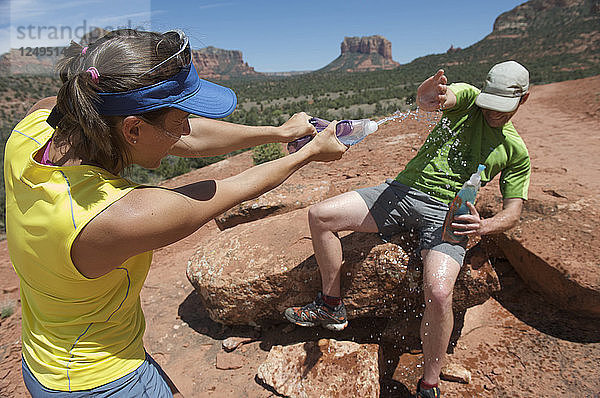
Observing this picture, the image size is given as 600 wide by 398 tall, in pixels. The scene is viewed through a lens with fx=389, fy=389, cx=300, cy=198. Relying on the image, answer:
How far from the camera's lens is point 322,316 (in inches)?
108

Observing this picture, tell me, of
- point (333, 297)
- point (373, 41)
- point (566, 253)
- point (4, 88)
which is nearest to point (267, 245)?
point (333, 297)

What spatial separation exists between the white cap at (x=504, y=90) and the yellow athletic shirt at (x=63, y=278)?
2.24 meters

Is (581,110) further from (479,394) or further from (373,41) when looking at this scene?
(373,41)

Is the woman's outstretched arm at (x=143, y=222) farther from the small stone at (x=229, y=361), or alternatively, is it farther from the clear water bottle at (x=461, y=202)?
the small stone at (x=229, y=361)

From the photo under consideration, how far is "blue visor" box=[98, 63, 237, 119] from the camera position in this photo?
1118 millimetres

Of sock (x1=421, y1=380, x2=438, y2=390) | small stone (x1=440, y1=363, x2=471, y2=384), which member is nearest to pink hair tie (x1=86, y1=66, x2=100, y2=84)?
sock (x1=421, y1=380, x2=438, y2=390)

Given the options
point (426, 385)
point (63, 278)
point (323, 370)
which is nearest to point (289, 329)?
point (323, 370)

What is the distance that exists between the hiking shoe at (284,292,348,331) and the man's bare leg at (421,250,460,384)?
1.92 feet

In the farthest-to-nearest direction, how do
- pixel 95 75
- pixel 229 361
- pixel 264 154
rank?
pixel 264 154 → pixel 229 361 → pixel 95 75

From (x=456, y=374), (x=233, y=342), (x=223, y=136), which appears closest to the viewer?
(x=223, y=136)

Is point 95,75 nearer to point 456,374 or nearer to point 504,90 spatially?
point 504,90

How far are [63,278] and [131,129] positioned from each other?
501mm

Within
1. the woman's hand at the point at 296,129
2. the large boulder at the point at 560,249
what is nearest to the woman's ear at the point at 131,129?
the woman's hand at the point at 296,129

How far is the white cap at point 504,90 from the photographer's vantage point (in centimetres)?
248
